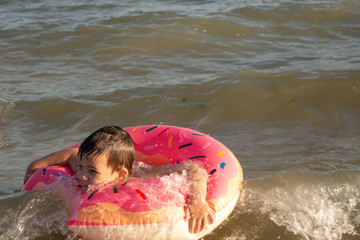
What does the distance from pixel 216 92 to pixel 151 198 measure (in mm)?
3125

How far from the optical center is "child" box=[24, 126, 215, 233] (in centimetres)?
299

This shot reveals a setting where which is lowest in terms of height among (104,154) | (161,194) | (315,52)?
(315,52)

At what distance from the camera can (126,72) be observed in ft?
22.3

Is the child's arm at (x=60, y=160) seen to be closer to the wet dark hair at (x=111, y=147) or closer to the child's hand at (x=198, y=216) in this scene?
the wet dark hair at (x=111, y=147)

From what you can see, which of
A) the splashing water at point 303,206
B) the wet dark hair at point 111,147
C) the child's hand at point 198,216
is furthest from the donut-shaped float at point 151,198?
the splashing water at point 303,206

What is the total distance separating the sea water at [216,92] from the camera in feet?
11.6

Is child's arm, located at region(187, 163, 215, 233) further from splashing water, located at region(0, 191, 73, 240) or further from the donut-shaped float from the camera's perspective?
splashing water, located at region(0, 191, 73, 240)

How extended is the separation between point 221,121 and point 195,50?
2634 millimetres

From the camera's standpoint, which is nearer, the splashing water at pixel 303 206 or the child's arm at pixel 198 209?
the child's arm at pixel 198 209

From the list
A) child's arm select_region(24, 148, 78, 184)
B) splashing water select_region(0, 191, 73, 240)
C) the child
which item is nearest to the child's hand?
the child

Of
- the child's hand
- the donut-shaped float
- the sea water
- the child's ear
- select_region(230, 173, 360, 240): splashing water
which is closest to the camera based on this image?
the donut-shaped float

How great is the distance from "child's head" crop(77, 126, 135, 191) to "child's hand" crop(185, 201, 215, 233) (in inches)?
20.7

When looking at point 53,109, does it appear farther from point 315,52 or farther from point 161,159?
point 315,52

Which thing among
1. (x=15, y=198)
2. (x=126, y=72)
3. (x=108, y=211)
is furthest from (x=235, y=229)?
(x=126, y=72)
